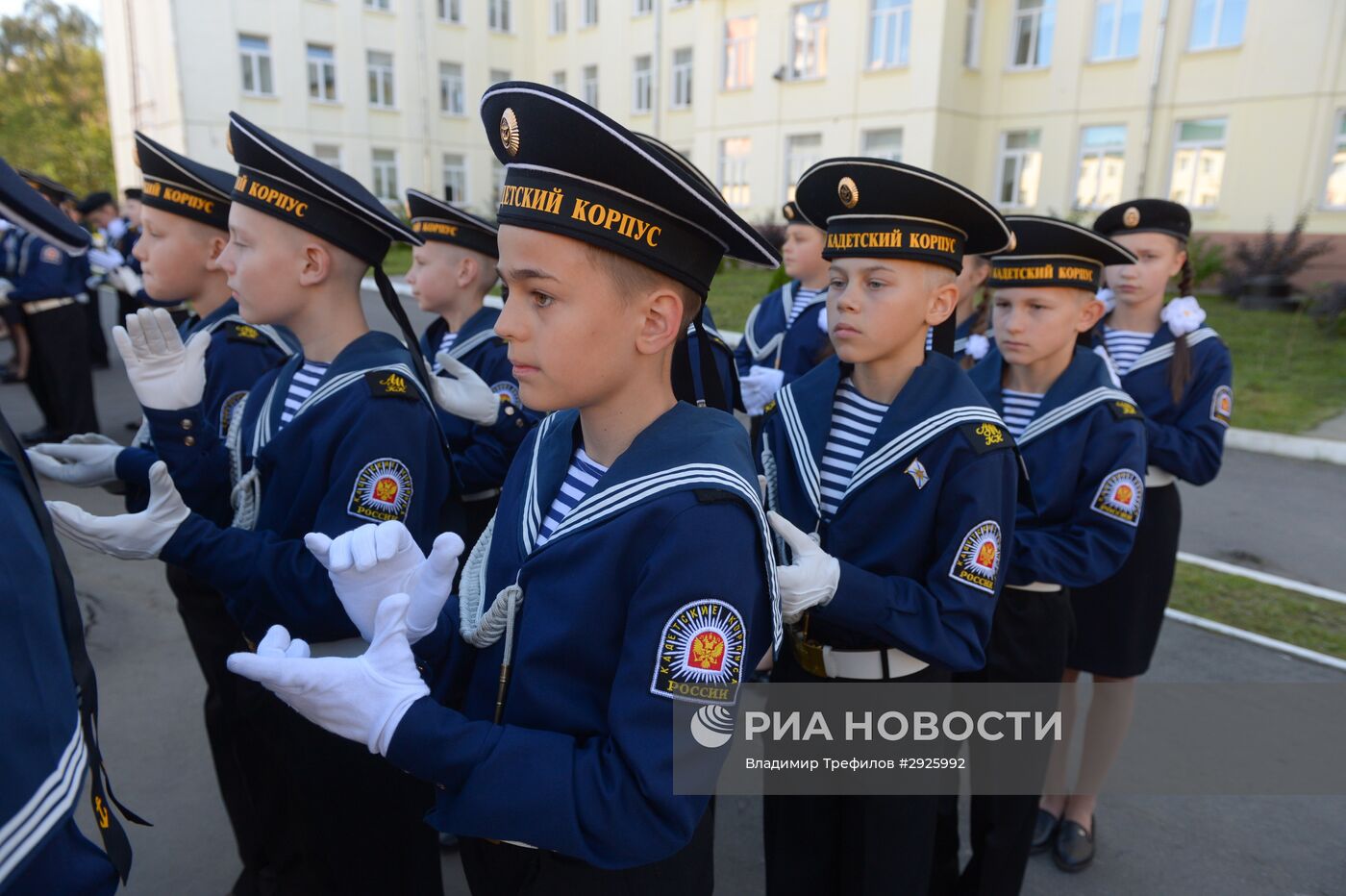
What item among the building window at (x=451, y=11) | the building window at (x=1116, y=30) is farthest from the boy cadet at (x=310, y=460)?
the building window at (x=451, y=11)

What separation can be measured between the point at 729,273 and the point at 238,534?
20174mm

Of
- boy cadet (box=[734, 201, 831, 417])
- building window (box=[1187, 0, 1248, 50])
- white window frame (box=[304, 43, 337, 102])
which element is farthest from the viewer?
white window frame (box=[304, 43, 337, 102])

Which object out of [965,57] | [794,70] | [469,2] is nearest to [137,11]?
[469,2]

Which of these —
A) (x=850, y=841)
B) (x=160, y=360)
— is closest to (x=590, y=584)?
(x=850, y=841)

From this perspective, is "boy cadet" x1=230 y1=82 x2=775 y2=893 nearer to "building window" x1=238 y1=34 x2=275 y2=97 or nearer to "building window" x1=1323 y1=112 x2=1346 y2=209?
"building window" x1=1323 y1=112 x2=1346 y2=209

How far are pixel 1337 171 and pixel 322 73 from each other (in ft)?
97.6

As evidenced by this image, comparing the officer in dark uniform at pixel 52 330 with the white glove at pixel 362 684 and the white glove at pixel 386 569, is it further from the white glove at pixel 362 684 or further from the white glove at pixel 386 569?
the white glove at pixel 362 684

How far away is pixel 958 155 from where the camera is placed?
2178 cm

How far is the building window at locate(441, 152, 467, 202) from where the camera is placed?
33.5 metres

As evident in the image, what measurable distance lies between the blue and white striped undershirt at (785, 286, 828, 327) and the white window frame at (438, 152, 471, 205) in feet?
100

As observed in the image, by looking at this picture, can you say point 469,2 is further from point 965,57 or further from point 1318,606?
point 1318,606

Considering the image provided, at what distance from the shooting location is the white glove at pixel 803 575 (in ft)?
6.20

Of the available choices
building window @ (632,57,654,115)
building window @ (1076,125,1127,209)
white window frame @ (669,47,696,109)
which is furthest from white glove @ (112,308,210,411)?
building window @ (632,57,654,115)

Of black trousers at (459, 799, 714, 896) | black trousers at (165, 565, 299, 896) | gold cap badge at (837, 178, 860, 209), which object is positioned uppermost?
gold cap badge at (837, 178, 860, 209)
